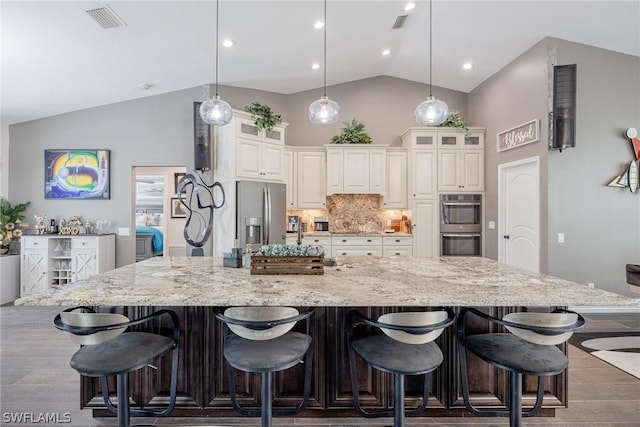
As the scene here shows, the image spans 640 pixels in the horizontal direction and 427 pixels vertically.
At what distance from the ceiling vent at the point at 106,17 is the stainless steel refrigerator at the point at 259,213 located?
2.33 m

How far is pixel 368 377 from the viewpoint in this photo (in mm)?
2178

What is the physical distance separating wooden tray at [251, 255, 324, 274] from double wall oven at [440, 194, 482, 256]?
4.17m

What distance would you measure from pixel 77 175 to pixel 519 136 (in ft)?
22.7

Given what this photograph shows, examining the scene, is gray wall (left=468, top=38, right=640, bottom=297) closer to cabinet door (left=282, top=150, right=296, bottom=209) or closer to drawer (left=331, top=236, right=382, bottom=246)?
drawer (left=331, top=236, right=382, bottom=246)

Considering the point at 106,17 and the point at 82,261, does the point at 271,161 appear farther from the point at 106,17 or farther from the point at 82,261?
the point at 82,261

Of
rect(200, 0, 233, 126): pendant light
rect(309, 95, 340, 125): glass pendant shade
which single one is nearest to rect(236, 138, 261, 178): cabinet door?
rect(200, 0, 233, 126): pendant light

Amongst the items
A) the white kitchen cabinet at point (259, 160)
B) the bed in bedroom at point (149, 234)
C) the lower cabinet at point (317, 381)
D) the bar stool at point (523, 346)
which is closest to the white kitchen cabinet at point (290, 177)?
the white kitchen cabinet at point (259, 160)

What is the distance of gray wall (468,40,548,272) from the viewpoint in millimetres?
4484

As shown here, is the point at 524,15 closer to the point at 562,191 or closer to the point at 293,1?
the point at 562,191

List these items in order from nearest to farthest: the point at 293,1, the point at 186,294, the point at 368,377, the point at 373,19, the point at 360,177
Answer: the point at 186,294
the point at 368,377
the point at 293,1
the point at 373,19
the point at 360,177

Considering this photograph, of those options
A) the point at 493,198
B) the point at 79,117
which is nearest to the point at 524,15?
the point at 493,198

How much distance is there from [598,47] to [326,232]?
4.69 m

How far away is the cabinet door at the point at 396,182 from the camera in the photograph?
6.11 m

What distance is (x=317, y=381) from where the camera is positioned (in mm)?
2178
